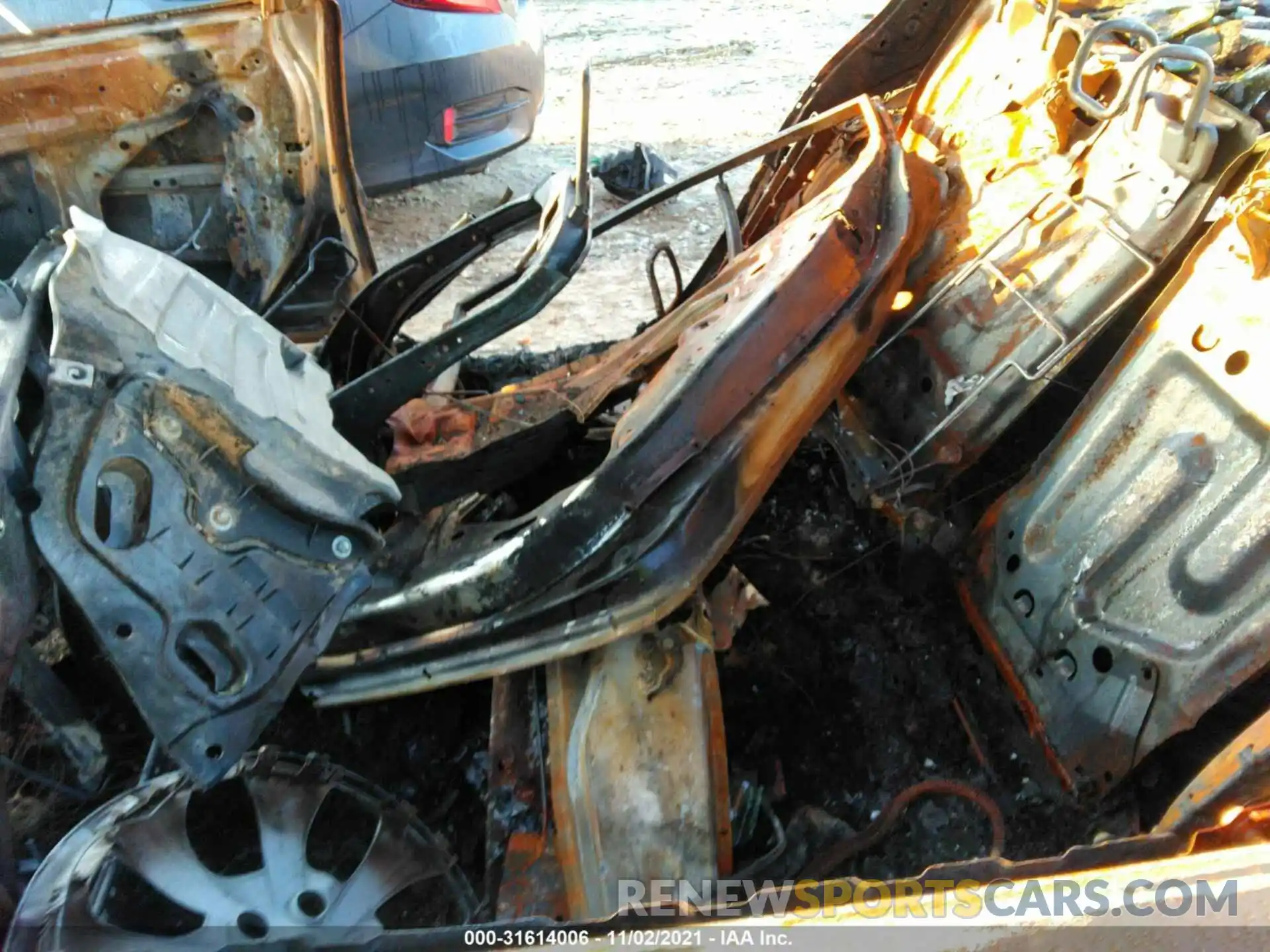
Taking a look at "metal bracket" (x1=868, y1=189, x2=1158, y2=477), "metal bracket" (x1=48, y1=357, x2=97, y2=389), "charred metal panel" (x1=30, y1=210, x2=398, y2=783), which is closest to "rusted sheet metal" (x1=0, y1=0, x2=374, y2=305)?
"charred metal panel" (x1=30, y1=210, x2=398, y2=783)

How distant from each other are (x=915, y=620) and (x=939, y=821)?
466 mm

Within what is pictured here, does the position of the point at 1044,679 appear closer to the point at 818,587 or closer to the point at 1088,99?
the point at 818,587

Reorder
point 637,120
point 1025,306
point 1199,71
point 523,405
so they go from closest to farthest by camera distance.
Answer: point 1199,71
point 1025,306
point 523,405
point 637,120

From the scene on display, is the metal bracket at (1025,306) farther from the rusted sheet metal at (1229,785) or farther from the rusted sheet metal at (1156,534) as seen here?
the rusted sheet metal at (1229,785)

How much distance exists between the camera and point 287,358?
74.7 inches

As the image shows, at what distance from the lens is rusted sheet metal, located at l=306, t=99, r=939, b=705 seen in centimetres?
167

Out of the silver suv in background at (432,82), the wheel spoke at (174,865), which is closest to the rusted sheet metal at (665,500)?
the wheel spoke at (174,865)

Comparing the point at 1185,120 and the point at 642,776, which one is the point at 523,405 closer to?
the point at 642,776

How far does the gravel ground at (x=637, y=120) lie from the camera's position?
446 cm

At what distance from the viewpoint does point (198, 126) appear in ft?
9.97

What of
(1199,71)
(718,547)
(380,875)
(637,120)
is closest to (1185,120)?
(1199,71)

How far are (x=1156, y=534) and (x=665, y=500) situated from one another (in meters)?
0.93

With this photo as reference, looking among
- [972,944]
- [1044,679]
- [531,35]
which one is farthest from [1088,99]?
[531,35]

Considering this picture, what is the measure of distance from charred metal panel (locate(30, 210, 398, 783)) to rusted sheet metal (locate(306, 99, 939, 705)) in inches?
9.6
